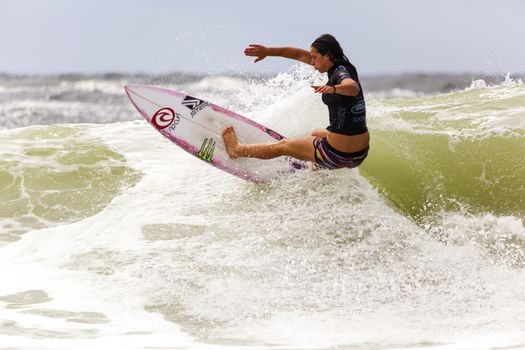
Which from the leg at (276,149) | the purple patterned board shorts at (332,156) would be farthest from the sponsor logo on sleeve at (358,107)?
the leg at (276,149)

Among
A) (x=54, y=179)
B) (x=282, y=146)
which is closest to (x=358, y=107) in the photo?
(x=282, y=146)

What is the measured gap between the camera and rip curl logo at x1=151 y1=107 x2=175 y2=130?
345 inches

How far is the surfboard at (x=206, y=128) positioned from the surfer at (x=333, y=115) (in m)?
0.46

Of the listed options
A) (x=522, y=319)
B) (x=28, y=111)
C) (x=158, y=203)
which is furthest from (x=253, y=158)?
(x=28, y=111)

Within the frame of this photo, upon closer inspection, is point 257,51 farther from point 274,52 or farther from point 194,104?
point 194,104

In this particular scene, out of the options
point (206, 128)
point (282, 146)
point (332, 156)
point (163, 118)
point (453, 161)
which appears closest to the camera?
point (332, 156)

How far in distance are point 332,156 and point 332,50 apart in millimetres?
987

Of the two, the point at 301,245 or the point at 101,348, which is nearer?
the point at 101,348

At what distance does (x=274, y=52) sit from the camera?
8.02 m

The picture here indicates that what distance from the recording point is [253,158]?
8.52m

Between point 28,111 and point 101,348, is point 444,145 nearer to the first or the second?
point 101,348

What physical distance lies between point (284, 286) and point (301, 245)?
81 cm

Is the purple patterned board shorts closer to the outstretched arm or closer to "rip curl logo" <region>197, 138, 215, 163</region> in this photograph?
the outstretched arm

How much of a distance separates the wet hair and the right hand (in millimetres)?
700
